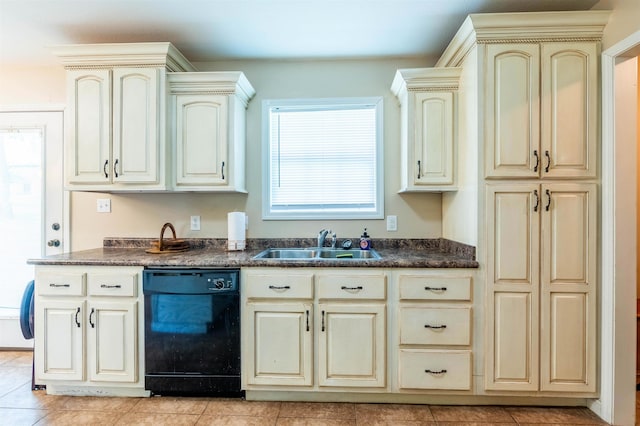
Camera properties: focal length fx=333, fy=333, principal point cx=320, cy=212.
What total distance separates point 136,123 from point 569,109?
9.26ft

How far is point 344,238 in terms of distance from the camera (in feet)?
9.02

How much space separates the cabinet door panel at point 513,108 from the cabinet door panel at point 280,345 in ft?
4.89

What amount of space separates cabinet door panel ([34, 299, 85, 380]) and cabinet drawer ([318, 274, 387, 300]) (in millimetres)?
1566

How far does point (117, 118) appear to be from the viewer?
2373 millimetres

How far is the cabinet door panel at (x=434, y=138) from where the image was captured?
2.35 metres

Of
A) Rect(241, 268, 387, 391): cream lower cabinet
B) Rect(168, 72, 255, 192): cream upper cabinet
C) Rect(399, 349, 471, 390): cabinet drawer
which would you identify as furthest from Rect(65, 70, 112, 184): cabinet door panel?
Rect(399, 349, 471, 390): cabinet drawer

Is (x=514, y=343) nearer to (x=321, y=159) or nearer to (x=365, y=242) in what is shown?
(x=365, y=242)

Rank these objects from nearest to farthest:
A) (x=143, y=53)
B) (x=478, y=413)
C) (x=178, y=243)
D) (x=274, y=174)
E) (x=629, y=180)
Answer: (x=629, y=180) < (x=478, y=413) < (x=143, y=53) < (x=178, y=243) < (x=274, y=174)

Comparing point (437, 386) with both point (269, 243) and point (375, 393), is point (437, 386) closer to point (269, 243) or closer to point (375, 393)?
point (375, 393)

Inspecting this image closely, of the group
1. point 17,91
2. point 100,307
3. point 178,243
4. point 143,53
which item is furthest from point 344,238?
point 17,91

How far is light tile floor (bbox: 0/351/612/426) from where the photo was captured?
1.94m

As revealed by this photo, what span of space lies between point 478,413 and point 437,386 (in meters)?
0.28

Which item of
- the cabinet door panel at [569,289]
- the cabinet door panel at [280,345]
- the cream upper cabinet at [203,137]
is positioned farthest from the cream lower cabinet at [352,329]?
the cream upper cabinet at [203,137]

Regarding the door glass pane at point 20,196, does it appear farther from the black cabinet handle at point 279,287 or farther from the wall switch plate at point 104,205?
the black cabinet handle at point 279,287
